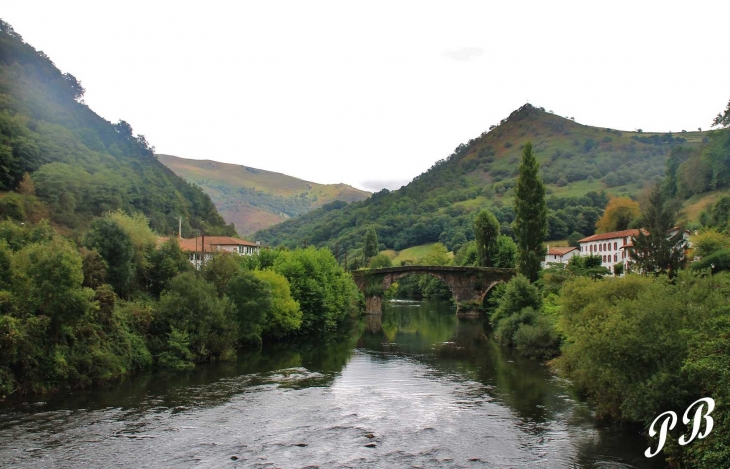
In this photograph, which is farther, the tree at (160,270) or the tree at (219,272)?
the tree at (219,272)

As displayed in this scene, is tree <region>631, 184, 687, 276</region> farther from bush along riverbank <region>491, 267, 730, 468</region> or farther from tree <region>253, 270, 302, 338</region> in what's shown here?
tree <region>253, 270, 302, 338</region>

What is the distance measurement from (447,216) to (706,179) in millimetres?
83332

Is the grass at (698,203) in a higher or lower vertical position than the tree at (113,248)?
higher

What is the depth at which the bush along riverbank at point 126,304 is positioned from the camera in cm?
3177

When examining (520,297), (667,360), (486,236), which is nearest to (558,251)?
(486,236)

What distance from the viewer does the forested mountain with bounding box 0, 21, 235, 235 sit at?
7788cm

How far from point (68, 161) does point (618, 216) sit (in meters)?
87.1

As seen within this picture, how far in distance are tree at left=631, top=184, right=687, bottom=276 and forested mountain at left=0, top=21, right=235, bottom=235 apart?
60.0 meters

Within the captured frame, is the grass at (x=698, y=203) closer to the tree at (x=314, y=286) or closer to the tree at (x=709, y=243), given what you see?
the tree at (x=709, y=243)

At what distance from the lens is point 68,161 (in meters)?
94.2

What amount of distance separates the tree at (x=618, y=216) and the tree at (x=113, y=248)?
7815cm

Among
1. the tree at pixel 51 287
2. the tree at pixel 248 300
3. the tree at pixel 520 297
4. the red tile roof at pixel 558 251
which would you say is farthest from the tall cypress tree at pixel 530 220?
the tree at pixel 51 287
